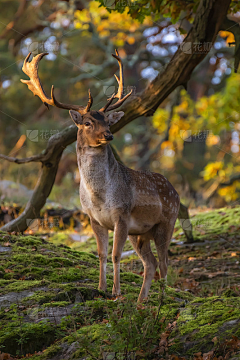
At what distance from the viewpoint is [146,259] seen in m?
6.03

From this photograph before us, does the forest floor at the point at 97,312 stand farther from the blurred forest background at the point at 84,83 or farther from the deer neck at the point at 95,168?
the blurred forest background at the point at 84,83

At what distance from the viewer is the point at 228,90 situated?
12.6 meters

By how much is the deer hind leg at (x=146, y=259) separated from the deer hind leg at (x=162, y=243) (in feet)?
0.46

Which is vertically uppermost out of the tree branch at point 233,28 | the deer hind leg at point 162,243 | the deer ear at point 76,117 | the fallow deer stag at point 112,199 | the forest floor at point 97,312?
the tree branch at point 233,28

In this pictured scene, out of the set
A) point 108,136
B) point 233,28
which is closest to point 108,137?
point 108,136

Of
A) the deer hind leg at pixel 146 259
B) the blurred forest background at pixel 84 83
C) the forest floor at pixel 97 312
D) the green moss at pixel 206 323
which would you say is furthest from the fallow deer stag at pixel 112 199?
the blurred forest background at pixel 84 83

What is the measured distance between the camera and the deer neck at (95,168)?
18.5 feet

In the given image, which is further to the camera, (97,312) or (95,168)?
(95,168)

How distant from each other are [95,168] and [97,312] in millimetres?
1817

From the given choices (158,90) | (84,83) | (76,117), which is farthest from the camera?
(84,83)

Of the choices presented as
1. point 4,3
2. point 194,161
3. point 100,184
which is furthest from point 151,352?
point 4,3

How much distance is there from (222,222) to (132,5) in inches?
219

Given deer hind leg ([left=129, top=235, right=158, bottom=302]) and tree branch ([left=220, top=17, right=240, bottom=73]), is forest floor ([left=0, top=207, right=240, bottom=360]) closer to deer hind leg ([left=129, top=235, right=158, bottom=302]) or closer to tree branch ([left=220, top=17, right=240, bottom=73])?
deer hind leg ([left=129, top=235, right=158, bottom=302])

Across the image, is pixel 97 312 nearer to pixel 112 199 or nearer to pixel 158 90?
pixel 112 199
